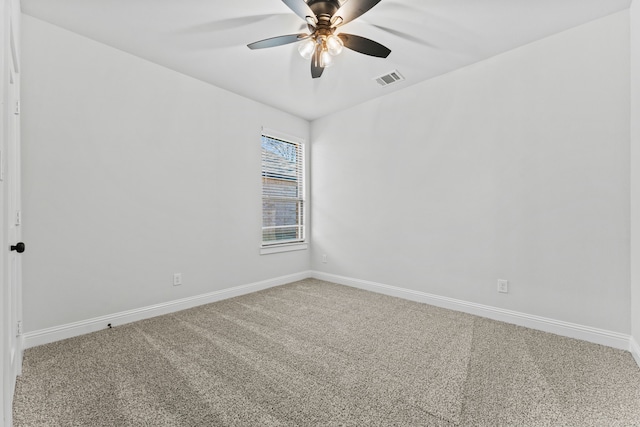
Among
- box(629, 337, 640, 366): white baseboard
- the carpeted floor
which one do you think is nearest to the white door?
the carpeted floor

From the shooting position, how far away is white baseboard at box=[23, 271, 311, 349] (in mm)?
2191

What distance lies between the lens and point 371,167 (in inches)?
147

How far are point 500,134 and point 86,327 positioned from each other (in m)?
4.08

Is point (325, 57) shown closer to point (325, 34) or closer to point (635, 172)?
point (325, 34)

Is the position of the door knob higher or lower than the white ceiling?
lower

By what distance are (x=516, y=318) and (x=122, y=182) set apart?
382 cm

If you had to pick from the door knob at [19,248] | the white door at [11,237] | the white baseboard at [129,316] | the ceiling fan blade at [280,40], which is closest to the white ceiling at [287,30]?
the ceiling fan blade at [280,40]

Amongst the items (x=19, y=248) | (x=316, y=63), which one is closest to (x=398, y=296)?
(x=316, y=63)

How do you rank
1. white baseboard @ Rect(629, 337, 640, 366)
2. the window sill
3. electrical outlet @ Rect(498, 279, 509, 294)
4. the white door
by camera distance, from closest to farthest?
the white door, white baseboard @ Rect(629, 337, 640, 366), electrical outlet @ Rect(498, 279, 509, 294), the window sill

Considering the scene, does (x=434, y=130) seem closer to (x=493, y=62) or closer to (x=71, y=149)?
(x=493, y=62)

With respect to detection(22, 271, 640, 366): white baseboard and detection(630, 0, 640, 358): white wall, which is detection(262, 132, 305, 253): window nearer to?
detection(22, 271, 640, 366): white baseboard

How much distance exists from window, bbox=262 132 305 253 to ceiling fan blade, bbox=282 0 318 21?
210cm

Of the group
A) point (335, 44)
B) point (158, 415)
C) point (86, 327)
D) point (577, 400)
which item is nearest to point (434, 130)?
point (335, 44)

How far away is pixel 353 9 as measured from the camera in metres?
1.83
